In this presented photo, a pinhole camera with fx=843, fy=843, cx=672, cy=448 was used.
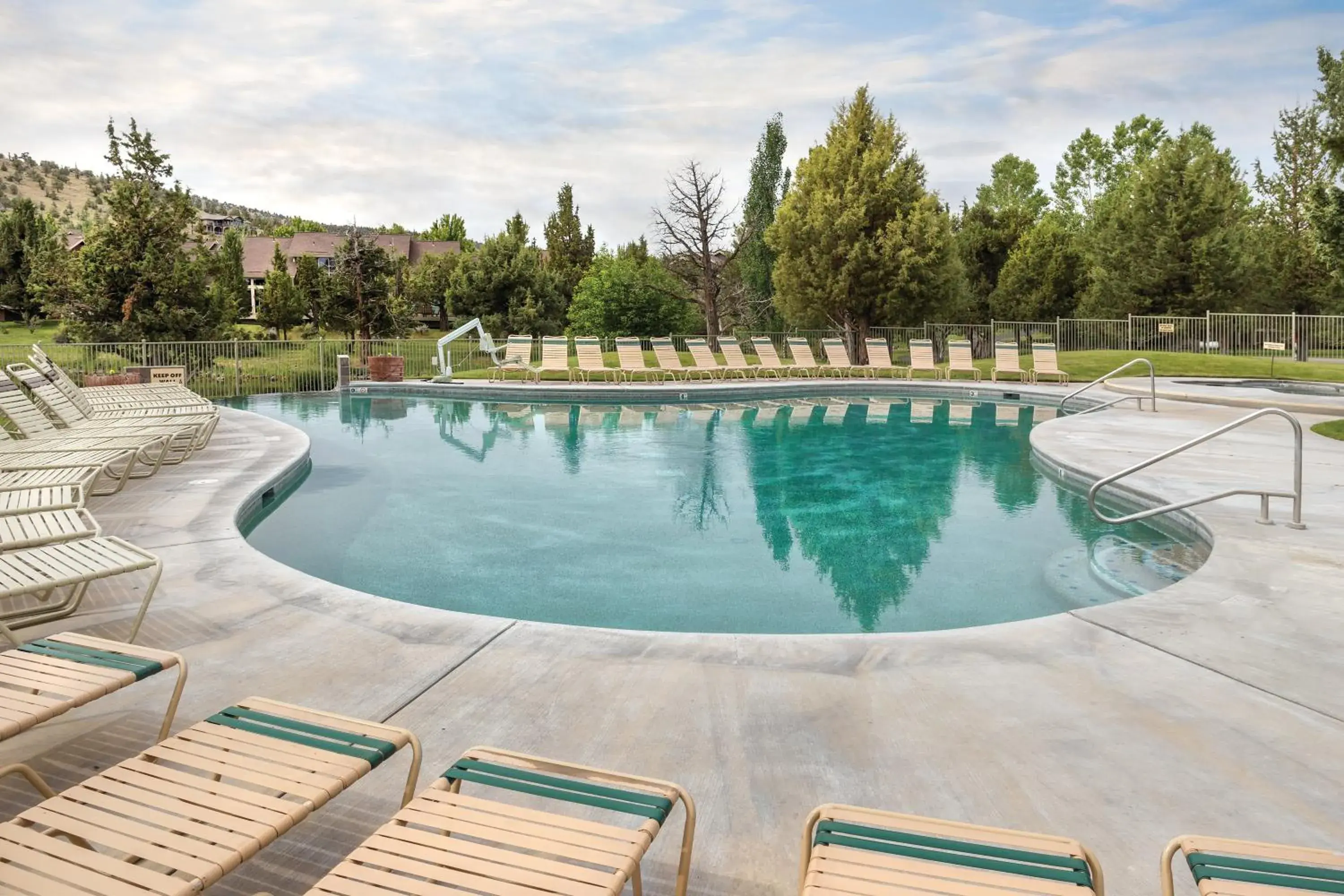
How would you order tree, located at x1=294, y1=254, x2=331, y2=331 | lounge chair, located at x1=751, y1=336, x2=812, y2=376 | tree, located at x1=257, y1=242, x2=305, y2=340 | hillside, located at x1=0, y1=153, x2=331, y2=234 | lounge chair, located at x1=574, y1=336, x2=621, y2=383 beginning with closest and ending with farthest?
lounge chair, located at x1=574, y1=336, x2=621, y2=383, lounge chair, located at x1=751, y1=336, x2=812, y2=376, tree, located at x1=294, y1=254, x2=331, y2=331, tree, located at x1=257, y1=242, x2=305, y2=340, hillside, located at x1=0, y1=153, x2=331, y2=234

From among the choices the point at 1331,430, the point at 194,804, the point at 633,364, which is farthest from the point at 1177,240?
the point at 194,804

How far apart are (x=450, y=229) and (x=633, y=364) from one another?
207 ft

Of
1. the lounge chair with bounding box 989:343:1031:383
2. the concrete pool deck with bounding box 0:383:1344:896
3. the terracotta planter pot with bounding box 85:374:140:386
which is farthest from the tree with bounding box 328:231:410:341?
the concrete pool deck with bounding box 0:383:1344:896

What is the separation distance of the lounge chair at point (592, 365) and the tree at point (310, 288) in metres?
16.5

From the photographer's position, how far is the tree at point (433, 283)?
44406 mm

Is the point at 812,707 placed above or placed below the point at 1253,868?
below

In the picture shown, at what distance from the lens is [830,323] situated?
27703mm

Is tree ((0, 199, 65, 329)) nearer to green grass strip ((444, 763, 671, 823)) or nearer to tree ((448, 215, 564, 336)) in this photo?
tree ((448, 215, 564, 336))

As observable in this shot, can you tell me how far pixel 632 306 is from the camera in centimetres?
3091

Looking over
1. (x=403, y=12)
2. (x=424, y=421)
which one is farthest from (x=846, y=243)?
(x=424, y=421)

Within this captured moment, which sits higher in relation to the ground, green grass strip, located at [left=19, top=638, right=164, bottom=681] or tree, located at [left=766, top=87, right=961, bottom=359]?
tree, located at [left=766, top=87, right=961, bottom=359]

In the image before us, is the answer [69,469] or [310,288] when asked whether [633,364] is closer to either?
[69,469]

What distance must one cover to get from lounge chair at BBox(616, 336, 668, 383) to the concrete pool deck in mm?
14719

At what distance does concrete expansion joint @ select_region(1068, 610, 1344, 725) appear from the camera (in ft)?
9.70
